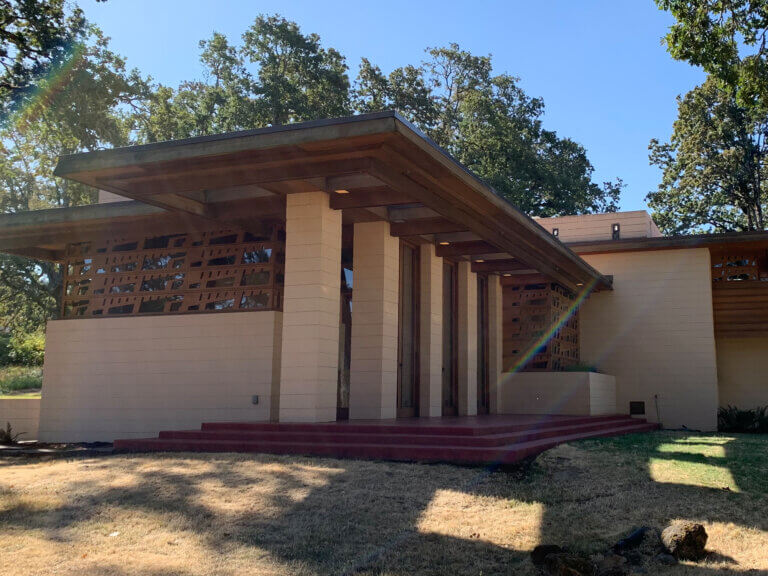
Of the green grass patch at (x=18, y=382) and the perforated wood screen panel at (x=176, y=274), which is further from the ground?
the perforated wood screen panel at (x=176, y=274)

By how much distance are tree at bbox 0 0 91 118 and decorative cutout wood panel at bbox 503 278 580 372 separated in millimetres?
10213

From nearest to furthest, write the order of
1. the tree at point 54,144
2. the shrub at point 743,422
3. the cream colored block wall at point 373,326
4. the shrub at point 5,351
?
the cream colored block wall at point 373,326 → the shrub at point 743,422 → the tree at point 54,144 → the shrub at point 5,351

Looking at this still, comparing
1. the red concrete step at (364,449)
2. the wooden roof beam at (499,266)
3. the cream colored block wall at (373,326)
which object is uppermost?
the wooden roof beam at (499,266)

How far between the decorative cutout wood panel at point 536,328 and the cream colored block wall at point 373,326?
5.37 m

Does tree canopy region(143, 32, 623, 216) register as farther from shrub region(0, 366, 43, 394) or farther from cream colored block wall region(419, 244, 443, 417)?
cream colored block wall region(419, 244, 443, 417)

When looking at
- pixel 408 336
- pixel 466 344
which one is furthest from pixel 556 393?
pixel 408 336

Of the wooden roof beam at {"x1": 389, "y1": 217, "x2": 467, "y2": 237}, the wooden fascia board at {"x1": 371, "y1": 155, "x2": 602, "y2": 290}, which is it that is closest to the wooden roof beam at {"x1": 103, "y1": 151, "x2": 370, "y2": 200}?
the wooden fascia board at {"x1": 371, "y1": 155, "x2": 602, "y2": 290}

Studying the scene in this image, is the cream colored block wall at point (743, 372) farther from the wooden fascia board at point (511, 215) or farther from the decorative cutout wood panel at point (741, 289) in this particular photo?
the wooden fascia board at point (511, 215)

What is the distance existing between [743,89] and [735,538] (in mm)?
7671

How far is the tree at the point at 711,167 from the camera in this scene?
26906 mm

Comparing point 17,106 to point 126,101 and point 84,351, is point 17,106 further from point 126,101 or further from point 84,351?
point 126,101

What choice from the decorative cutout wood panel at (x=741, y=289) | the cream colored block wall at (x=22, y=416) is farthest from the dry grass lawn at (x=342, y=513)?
the decorative cutout wood panel at (x=741, y=289)

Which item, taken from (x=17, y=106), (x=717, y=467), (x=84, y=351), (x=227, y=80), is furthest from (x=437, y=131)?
(x=717, y=467)

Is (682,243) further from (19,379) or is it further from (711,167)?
(19,379)
